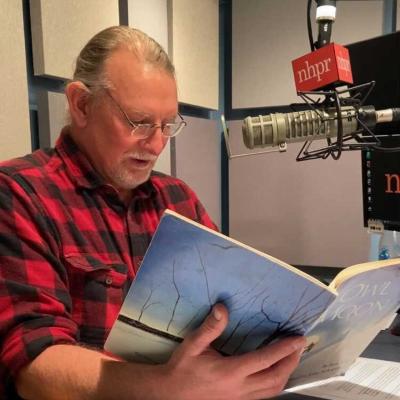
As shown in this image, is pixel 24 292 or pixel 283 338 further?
pixel 24 292

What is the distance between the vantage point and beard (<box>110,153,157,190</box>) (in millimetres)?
892

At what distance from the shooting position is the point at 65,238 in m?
0.77

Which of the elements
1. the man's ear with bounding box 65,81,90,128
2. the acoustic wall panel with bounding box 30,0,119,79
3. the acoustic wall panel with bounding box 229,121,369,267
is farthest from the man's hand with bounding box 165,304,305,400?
the acoustic wall panel with bounding box 229,121,369,267

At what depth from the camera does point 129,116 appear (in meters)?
0.87

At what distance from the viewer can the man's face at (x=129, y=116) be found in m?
0.86

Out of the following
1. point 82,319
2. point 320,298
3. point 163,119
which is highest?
point 163,119

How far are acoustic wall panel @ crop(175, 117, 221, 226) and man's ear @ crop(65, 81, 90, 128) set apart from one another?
3.20ft

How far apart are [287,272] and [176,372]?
0.58ft

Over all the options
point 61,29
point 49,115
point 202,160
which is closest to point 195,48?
point 202,160

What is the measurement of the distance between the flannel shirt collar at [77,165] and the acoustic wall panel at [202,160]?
3.26ft

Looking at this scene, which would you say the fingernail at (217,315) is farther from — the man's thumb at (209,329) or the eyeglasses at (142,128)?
the eyeglasses at (142,128)

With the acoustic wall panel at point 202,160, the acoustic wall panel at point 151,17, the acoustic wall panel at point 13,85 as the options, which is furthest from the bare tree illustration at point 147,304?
the acoustic wall panel at point 202,160

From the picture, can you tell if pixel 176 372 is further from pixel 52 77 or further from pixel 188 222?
pixel 52 77

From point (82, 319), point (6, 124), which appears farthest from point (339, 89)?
point (6, 124)
